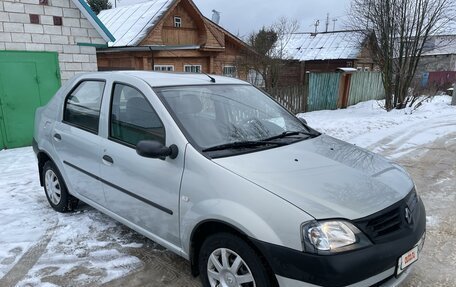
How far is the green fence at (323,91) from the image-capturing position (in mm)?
14422

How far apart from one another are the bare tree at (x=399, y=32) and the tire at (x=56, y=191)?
1383 cm

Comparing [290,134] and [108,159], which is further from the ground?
[290,134]

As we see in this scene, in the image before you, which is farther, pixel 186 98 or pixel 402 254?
pixel 186 98

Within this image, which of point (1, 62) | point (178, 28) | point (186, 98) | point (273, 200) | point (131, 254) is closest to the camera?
point (273, 200)

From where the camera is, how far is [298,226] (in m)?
2.13

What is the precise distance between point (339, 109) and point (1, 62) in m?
12.8

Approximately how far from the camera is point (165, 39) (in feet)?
58.9

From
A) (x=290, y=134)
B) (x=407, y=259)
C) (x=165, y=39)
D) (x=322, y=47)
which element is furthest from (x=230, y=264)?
(x=322, y=47)

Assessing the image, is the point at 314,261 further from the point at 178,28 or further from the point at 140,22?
the point at 178,28

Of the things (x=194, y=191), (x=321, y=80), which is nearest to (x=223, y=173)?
(x=194, y=191)

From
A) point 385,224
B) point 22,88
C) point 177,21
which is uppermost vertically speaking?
point 177,21

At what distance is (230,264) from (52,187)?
293 cm

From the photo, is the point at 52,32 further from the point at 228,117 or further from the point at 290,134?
the point at 290,134

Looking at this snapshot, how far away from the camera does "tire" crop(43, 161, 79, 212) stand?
14.0 feet
